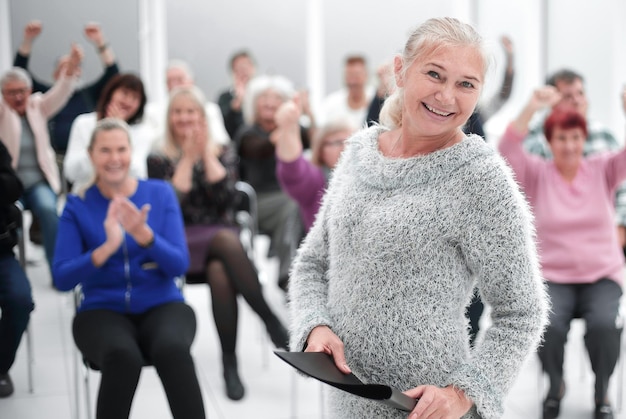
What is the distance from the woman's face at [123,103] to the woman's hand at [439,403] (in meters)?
2.21

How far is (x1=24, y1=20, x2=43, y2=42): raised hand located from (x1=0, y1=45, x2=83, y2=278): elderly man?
0.36ft

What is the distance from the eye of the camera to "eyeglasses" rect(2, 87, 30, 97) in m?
2.26

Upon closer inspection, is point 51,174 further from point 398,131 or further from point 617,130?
point 617,130

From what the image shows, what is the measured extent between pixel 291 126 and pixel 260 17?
13.1 ft

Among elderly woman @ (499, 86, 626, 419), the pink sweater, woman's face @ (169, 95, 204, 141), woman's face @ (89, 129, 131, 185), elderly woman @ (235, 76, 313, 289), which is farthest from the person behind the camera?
elderly woman @ (235, 76, 313, 289)

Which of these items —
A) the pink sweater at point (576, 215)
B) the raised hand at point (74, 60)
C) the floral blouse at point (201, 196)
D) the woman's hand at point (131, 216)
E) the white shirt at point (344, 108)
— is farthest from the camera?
the white shirt at point (344, 108)

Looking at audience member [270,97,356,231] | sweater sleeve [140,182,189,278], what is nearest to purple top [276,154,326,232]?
audience member [270,97,356,231]

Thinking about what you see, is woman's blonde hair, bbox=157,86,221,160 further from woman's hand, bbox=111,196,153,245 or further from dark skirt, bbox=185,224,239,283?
woman's hand, bbox=111,196,153,245

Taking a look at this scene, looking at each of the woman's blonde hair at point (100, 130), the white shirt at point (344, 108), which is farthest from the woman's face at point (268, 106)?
the woman's blonde hair at point (100, 130)

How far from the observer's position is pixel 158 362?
2119 mm

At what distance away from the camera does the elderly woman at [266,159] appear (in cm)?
377

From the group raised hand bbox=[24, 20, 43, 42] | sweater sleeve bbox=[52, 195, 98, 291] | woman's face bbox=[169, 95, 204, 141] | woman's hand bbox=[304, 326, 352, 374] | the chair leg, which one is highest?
raised hand bbox=[24, 20, 43, 42]

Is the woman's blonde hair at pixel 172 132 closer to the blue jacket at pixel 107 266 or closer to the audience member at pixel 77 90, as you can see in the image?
the audience member at pixel 77 90

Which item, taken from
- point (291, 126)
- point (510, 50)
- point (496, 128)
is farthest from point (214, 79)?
point (291, 126)
